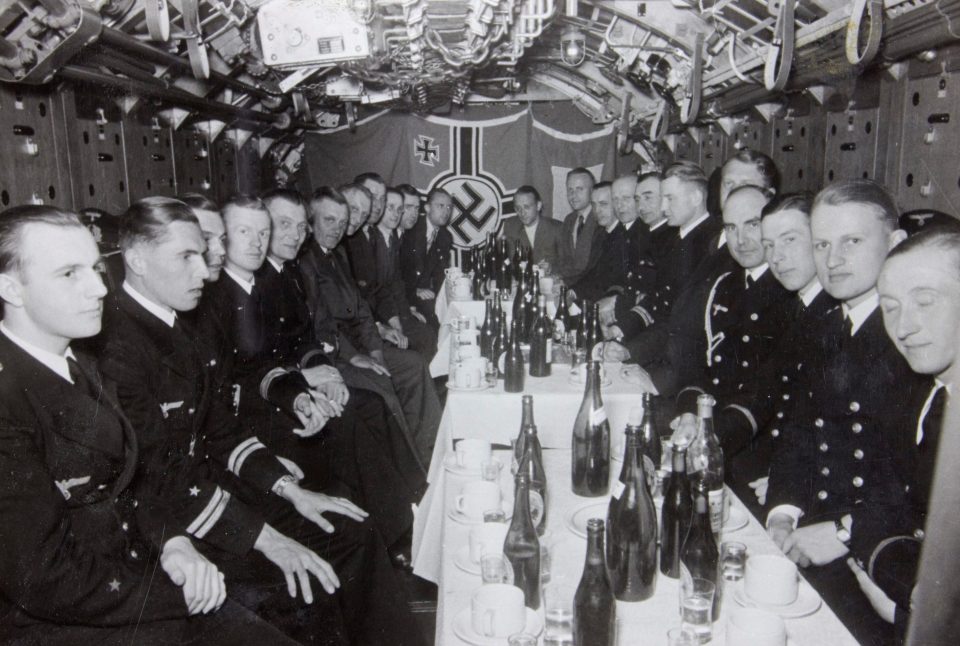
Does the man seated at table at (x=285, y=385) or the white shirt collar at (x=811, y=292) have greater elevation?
the white shirt collar at (x=811, y=292)

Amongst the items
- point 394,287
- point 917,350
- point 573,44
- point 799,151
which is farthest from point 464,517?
point 394,287

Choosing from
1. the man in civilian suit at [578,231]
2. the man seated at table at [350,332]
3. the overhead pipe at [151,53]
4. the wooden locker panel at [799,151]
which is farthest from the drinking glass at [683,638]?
the man in civilian suit at [578,231]

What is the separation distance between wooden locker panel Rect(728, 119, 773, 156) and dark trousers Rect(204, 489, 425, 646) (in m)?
4.02

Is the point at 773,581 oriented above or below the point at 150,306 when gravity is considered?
below

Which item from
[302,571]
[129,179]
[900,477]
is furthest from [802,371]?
[129,179]

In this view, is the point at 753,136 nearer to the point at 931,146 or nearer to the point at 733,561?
the point at 931,146

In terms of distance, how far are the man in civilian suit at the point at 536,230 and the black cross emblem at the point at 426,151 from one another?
201 centimetres

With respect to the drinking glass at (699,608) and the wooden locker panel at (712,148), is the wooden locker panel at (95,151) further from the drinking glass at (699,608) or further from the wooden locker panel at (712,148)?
the wooden locker panel at (712,148)

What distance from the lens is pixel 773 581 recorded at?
4.81 ft

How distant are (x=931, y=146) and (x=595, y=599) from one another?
9.59 ft

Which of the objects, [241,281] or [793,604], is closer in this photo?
[793,604]

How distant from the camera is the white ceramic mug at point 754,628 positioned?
48.8 inches

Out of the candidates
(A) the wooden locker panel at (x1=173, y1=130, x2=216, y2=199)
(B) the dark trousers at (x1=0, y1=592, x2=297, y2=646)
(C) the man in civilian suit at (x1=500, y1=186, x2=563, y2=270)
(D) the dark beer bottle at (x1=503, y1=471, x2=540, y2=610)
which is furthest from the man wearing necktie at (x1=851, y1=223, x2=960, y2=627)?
(C) the man in civilian suit at (x1=500, y1=186, x2=563, y2=270)

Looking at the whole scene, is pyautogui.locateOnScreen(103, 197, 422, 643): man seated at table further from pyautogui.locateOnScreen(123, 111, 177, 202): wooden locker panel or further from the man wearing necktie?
pyautogui.locateOnScreen(123, 111, 177, 202): wooden locker panel
